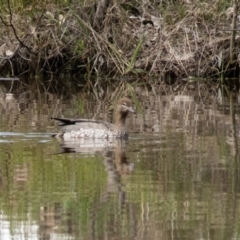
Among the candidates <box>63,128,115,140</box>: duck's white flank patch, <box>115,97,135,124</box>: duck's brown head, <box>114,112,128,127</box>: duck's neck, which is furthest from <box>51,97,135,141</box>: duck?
<box>115,97,135,124</box>: duck's brown head

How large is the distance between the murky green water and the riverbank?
5625 millimetres

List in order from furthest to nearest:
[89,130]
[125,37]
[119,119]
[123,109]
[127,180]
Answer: [125,37]
[123,109]
[119,119]
[89,130]
[127,180]

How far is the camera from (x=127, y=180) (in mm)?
7902

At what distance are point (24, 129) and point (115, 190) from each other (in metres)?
3.74

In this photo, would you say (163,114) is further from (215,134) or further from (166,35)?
(166,35)

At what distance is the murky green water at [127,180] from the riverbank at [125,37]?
5.63 metres

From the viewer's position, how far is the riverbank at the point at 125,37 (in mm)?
18359

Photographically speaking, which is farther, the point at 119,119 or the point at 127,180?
the point at 119,119

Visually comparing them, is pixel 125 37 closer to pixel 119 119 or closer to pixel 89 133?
pixel 119 119

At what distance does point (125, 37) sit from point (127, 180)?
11041mm

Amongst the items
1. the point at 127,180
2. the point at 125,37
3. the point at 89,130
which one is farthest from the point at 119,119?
the point at 125,37

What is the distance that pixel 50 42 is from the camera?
18.8 meters

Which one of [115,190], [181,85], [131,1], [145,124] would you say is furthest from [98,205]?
[131,1]

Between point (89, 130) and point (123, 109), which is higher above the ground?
point (123, 109)
